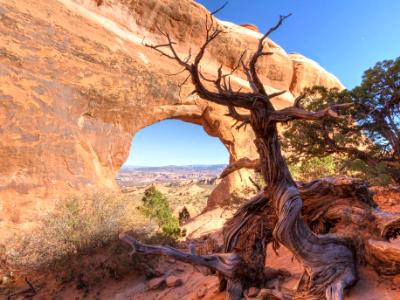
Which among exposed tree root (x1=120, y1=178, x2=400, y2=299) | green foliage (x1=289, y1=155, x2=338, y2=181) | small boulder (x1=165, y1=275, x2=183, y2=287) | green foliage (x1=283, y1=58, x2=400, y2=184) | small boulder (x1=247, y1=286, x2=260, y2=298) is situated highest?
green foliage (x1=283, y1=58, x2=400, y2=184)

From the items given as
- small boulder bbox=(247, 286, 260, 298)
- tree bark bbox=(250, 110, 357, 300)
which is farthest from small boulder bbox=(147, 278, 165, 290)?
tree bark bbox=(250, 110, 357, 300)

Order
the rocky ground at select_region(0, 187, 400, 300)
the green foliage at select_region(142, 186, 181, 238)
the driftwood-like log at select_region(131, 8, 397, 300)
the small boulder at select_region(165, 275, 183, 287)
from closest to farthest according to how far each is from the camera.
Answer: the driftwood-like log at select_region(131, 8, 397, 300) → the rocky ground at select_region(0, 187, 400, 300) → the small boulder at select_region(165, 275, 183, 287) → the green foliage at select_region(142, 186, 181, 238)

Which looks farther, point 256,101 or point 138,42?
point 138,42

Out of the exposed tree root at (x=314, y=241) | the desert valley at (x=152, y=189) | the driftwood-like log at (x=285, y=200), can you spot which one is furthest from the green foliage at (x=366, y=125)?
the driftwood-like log at (x=285, y=200)

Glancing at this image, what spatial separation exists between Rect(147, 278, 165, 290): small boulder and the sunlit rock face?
5.40 m

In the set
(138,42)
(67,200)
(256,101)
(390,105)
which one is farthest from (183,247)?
(138,42)

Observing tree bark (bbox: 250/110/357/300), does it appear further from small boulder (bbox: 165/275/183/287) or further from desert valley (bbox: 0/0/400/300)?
small boulder (bbox: 165/275/183/287)

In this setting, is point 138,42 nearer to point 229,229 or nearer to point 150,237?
point 150,237

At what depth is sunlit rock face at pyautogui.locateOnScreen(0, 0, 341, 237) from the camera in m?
9.02

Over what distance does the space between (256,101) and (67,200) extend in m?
8.00

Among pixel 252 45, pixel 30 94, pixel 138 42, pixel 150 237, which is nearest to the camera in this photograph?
pixel 150 237

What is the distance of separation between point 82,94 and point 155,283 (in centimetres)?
933

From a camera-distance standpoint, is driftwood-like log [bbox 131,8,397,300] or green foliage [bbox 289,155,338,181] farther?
green foliage [bbox 289,155,338,181]

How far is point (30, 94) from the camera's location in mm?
9625
